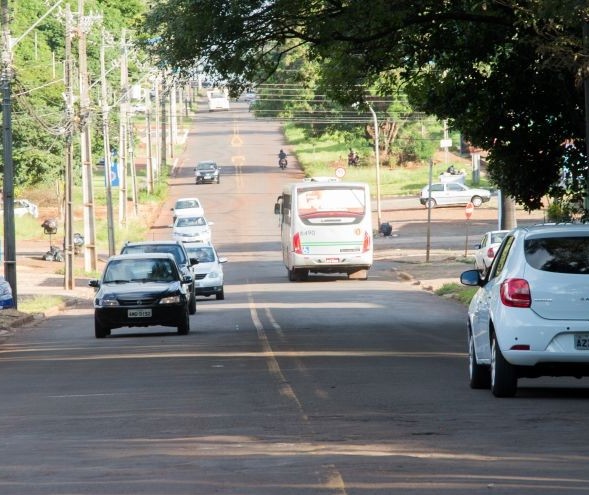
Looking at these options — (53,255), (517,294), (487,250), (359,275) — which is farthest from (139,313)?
(53,255)

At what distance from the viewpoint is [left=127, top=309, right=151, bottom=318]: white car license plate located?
2747 cm

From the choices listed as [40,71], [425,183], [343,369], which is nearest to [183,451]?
[343,369]

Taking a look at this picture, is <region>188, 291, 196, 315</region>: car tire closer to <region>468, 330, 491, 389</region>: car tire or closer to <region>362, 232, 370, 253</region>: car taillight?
<region>362, 232, 370, 253</region>: car taillight

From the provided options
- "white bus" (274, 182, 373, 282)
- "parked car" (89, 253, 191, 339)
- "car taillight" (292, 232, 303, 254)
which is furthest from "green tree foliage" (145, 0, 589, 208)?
"car taillight" (292, 232, 303, 254)

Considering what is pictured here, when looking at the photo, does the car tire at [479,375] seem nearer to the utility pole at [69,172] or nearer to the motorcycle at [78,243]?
the utility pole at [69,172]

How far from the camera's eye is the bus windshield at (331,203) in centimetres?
5056

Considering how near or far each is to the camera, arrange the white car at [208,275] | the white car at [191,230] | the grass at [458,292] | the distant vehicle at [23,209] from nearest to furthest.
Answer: the grass at [458,292]
the white car at [208,275]
the white car at [191,230]
the distant vehicle at [23,209]

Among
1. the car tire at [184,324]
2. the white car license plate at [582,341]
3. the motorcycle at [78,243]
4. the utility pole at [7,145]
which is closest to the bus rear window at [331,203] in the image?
the utility pole at [7,145]

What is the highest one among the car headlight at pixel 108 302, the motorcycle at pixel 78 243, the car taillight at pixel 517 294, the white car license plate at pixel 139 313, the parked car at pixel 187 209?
the car taillight at pixel 517 294

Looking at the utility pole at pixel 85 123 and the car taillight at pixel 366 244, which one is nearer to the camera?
the utility pole at pixel 85 123

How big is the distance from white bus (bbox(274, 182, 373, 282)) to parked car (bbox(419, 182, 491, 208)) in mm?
35474

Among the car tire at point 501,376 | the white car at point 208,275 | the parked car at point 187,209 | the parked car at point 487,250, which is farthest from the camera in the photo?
the parked car at point 187,209

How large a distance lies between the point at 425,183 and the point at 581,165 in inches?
2784

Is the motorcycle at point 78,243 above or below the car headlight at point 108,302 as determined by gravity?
below
